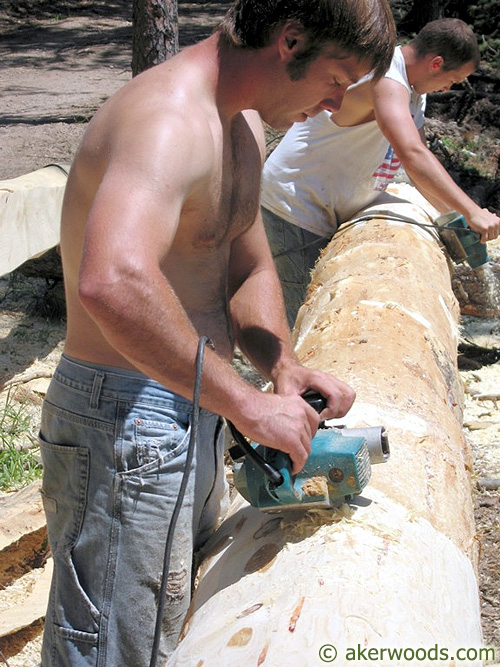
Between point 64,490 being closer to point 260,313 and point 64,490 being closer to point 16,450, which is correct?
point 260,313

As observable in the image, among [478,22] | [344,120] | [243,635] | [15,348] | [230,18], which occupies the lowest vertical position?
[15,348]

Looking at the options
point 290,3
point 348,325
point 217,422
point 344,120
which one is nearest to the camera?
point 290,3

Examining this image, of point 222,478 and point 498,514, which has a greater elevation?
point 222,478

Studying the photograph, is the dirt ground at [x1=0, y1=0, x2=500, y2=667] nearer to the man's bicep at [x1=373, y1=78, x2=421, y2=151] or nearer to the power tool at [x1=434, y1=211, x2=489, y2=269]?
the power tool at [x1=434, y1=211, x2=489, y2=269]

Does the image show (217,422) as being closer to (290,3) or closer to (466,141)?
(290,3)

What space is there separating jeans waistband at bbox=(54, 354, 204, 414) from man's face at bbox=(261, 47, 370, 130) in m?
0.78

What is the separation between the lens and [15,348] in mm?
5703

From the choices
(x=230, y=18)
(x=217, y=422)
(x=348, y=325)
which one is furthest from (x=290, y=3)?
(x=348, y=325)

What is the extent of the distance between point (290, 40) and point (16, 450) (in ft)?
10.3

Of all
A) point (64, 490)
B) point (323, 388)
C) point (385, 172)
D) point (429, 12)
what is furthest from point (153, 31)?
point (429, 12)

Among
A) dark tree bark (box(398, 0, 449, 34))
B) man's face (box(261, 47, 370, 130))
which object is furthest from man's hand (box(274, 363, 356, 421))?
dark tree bark (box(398, 0, 449, 34))

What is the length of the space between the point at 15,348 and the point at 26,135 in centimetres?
399

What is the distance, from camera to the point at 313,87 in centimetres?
211

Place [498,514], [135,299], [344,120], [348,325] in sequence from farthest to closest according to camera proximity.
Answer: [344,120] → [498,514] → [348,325] → [135,299]
